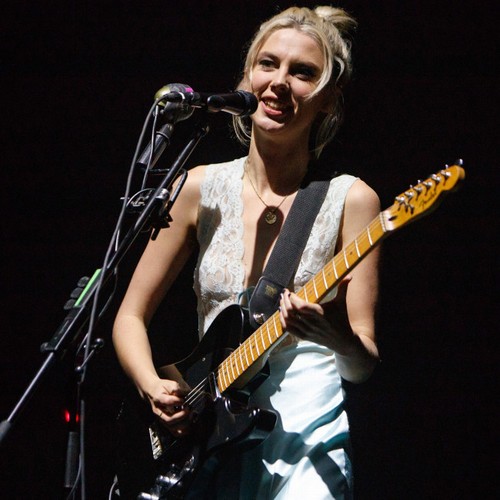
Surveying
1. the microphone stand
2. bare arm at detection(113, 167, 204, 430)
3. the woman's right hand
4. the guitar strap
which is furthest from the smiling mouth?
the woman's right hand

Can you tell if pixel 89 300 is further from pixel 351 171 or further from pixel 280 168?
pixel 351 171

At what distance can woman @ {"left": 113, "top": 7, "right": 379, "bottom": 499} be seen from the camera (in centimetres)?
194

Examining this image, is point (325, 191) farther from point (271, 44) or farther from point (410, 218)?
point (410, 218)

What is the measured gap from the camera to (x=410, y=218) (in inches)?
60.3

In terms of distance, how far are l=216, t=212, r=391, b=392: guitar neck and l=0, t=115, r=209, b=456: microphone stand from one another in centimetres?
37

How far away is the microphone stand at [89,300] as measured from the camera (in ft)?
4.90

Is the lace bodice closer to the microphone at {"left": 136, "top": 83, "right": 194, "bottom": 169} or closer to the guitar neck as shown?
the guitar neck

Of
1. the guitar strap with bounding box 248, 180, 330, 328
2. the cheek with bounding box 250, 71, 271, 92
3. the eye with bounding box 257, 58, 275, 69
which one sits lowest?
the guitar strap with bounding box 248, 180, 330, 328

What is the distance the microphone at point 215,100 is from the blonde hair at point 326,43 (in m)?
0.40

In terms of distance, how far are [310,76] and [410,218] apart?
0.88m

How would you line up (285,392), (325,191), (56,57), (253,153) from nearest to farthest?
(285,392)
(325,191)
(253,153)
(56,57)

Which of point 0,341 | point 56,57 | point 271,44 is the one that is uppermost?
point 56,57

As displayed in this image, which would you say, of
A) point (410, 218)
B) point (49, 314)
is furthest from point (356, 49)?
point (49, 314)

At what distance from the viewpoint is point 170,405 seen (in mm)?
2002
